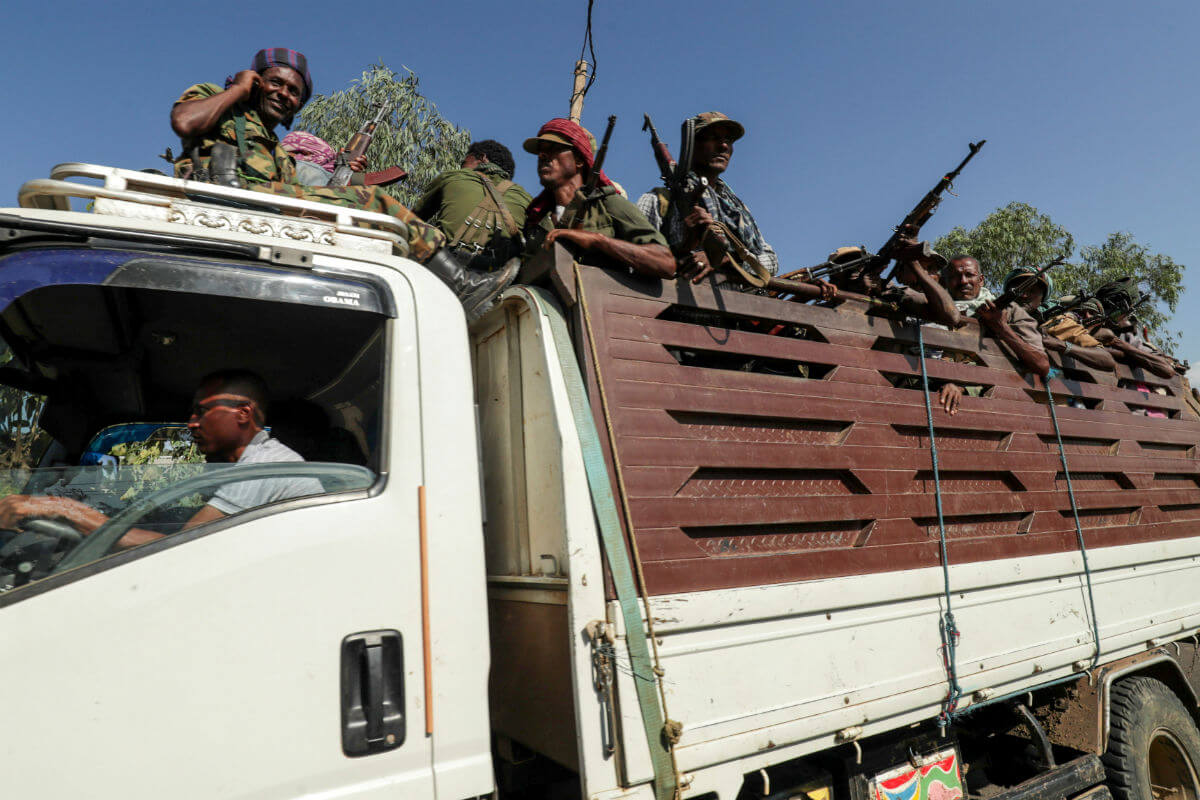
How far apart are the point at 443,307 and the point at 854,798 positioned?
189 centimetres

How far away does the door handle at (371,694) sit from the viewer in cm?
135

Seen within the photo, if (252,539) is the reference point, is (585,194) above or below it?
above

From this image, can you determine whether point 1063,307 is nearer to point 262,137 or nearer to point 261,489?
point 262,137

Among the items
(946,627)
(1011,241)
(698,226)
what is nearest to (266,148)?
(698,226)

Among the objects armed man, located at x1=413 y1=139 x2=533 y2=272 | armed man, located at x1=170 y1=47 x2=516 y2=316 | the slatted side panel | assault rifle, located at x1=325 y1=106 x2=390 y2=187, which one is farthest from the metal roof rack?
assault rifle, located at x1=325 y1=106 x2=390 y2=187

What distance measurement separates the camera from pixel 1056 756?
2.83 meters

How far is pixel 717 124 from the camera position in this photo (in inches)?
135

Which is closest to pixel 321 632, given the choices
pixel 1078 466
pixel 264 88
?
pixel 264 88

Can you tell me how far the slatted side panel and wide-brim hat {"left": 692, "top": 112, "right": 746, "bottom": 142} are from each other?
1.32 meters

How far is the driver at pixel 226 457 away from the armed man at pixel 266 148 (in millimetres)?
660

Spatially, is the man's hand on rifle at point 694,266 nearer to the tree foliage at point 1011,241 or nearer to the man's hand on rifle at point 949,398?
the man's hand on rifle at point 949,398

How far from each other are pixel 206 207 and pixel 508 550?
1181mm

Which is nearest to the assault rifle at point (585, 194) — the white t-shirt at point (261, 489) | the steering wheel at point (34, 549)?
the white t-shirt at point (261, 489)

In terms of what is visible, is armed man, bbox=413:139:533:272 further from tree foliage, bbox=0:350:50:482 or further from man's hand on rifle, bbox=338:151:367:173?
tree foliage, bbox=0:350:50:482
